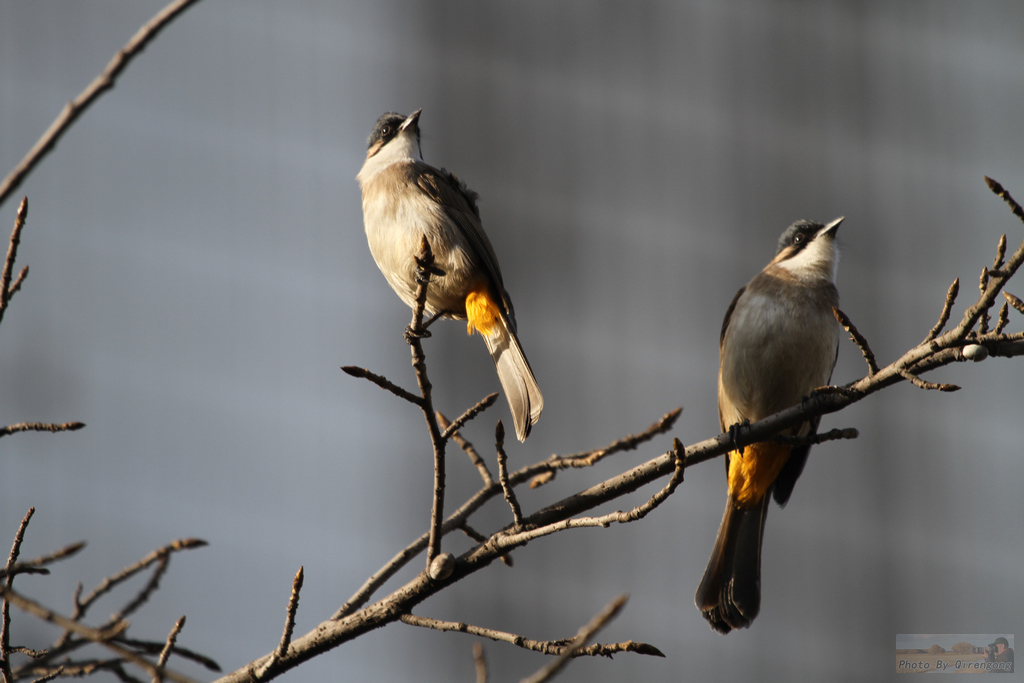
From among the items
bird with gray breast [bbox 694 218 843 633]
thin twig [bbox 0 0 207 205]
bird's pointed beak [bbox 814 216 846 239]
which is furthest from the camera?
bird's pointed beak [bbox 814 216 846 239]

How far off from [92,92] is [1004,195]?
213 centimetres

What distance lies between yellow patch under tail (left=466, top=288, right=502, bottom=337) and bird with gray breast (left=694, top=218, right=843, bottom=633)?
1.64 meters

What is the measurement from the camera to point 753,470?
16.4ft

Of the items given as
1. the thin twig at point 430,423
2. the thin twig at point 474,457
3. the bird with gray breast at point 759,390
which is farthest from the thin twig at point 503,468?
the bird with gray breast at point 759,390

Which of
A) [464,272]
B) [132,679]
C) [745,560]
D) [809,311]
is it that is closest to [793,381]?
[809,311]

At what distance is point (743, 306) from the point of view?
5.16 metres

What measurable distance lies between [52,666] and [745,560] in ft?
13.2

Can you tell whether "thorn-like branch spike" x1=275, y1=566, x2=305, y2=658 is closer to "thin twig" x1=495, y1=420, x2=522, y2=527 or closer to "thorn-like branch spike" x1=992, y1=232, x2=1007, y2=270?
"thin twig" x1=495, y1=420, x2=522, y2=527

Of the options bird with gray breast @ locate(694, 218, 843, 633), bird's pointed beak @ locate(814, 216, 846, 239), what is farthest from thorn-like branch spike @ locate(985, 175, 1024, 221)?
bird's pointed beak @ locate(814, 216, 846, 239)

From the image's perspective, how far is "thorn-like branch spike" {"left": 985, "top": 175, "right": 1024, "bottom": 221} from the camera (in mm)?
2152

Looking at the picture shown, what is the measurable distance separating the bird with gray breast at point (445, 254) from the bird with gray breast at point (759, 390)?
5.28ft

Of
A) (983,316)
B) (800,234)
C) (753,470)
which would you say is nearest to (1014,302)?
(983,316)

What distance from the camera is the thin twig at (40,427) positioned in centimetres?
204

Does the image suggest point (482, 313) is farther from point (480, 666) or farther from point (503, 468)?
point (480, 666)
